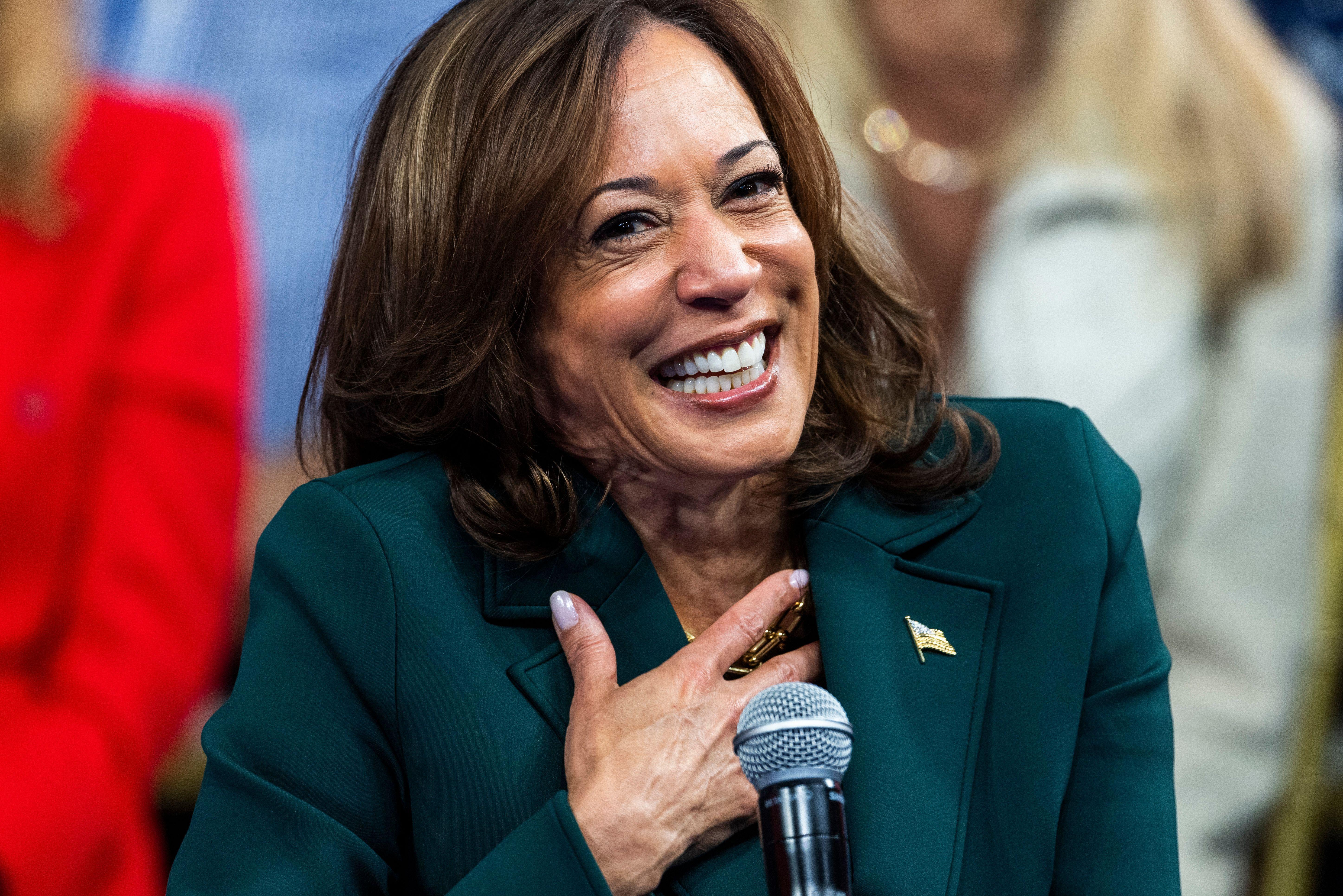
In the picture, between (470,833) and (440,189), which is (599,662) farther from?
(440,189)

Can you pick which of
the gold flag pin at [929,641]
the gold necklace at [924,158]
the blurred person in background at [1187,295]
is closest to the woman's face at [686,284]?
the gold flag pin at [929,641]

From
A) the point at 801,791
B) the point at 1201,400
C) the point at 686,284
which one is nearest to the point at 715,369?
the point at 686,284

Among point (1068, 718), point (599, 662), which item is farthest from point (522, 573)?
point (1068, 718)

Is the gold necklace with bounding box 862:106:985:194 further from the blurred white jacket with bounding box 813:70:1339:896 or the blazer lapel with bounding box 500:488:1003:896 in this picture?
the blazer lapel with bounding box 500:488:1003:896

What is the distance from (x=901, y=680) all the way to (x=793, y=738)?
475 millimetres

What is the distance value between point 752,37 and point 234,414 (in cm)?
124

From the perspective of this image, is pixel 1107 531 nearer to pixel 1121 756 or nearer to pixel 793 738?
pixel 1121 756

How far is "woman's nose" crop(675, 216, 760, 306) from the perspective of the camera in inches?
53.4

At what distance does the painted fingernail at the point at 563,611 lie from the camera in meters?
1.42

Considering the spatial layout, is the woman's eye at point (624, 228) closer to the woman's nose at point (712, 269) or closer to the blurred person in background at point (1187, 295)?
the woman's nose at point (712, 269)

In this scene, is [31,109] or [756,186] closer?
[756,186]

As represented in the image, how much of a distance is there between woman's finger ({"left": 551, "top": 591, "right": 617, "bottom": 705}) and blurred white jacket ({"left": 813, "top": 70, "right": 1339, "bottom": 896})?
172 centimetres

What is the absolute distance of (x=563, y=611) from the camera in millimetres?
1423

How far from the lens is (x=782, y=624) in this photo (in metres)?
1.52
